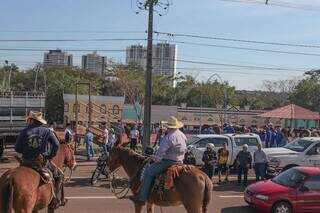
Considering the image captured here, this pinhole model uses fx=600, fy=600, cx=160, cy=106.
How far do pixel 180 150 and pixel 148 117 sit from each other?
18.0 metres

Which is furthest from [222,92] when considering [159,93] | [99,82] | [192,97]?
[99,82]

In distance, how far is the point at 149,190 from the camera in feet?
39.5

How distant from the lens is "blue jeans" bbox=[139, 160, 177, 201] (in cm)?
1189

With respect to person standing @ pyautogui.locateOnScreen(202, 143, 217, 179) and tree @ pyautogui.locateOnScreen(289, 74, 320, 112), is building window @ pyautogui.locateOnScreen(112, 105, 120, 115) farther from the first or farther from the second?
tree @ pyautogui.locateOnScreen(289, 74, 320, 112)

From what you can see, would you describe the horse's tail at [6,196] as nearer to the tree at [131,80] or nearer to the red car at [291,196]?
the red car at [291,196]

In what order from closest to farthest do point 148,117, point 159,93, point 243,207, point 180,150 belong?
point 180,150 → point 243,207 → point 148,117 → point 159,93

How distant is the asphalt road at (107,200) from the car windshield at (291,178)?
47.8 inches

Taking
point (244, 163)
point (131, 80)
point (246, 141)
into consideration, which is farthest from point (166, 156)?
point (131, 80)

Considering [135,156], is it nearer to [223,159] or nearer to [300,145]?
[223,159]

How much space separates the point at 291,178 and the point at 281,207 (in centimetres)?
116

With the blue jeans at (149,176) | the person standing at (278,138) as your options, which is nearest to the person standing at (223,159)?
the person standing at (278,138)

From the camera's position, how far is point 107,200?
17906mm

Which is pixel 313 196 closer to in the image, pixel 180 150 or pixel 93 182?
pixel 180 150

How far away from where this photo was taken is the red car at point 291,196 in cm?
1634
